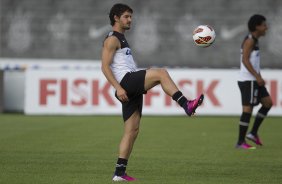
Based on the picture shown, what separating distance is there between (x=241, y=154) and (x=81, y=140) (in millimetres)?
3364

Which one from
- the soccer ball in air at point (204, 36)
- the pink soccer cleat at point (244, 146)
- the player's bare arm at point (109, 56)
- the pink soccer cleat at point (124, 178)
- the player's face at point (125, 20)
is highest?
the player's face at point (125, 20)

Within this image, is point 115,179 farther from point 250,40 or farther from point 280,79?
point 280,79

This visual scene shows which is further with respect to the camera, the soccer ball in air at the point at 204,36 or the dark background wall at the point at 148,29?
the dark background wall at the point at 148,29

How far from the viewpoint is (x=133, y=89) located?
28.3 feet

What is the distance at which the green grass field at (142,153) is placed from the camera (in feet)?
29.8

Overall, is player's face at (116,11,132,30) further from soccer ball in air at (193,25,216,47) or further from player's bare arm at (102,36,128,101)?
soccer ball in air at (193,25,216,47)

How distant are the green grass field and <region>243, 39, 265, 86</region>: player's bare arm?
1105mm

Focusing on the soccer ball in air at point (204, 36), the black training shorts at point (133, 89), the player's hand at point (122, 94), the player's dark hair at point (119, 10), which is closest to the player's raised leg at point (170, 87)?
the black training shorts at point (133, 89)

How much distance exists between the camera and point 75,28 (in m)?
30.5

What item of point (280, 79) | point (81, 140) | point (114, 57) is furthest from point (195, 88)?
point (114, 57)

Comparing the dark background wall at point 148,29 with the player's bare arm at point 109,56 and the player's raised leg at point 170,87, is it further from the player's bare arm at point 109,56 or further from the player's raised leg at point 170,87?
the player's raised leg at point 170,87

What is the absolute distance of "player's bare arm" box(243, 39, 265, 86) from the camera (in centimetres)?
1327

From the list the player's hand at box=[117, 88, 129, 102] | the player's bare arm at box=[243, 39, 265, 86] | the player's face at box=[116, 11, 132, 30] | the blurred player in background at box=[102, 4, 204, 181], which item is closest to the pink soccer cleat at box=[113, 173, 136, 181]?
the blurred player in background at box=[102, 4, 204, 181]

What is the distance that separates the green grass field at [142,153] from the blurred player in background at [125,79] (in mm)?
512
